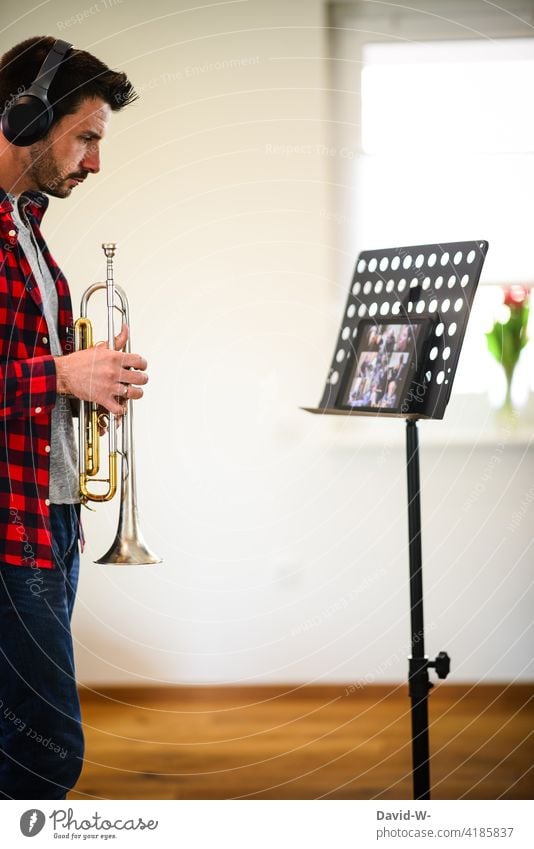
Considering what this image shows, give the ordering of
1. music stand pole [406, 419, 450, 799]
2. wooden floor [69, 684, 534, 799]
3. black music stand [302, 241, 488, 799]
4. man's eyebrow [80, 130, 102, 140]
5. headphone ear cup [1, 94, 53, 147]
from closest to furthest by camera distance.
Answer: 1. headphone ear cup [1, 94, 53, 147]
2. man's eyebrow [80, 130, 102, 140]
3. black music stand [302, 241, 488, 799]
4. music stand pole [406, 419, 450, 799]
5. wooden floor [69, 684, 534, 799]

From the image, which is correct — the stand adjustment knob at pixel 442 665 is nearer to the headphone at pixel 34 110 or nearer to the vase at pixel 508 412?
the headphone at pixel 34 110

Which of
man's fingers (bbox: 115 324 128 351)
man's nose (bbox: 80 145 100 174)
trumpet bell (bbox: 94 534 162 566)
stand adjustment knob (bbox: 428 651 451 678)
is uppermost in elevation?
man's nose (bbox: 80 145 100 174)

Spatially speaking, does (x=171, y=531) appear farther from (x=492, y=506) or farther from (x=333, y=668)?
(x=492, y=506)

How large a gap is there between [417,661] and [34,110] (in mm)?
1219

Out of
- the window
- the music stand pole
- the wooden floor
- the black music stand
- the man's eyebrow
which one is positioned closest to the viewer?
the man's eyebrow

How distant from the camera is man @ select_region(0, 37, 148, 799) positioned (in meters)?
1.67

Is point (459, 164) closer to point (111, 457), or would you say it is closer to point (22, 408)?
point (111, 457)

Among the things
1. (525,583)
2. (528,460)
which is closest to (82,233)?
(528,460)

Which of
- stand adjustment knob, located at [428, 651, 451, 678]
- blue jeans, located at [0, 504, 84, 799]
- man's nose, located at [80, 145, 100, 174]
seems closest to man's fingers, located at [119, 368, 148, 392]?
blue jeans, located at [0, 504, 84, 799]

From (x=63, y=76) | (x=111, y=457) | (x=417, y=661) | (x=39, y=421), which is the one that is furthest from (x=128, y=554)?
(x=63, y=76)

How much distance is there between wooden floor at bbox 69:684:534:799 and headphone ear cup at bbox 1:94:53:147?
1571mm

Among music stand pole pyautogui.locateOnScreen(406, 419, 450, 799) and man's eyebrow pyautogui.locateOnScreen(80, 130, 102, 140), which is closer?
man's eyebrow pyautogui.locateOnScreen(80, 130, 102, 140)

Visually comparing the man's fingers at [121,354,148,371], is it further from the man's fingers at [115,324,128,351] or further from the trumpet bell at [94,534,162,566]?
the trumpet bell at [94,534,162,566]

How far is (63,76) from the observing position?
1.75 metres
